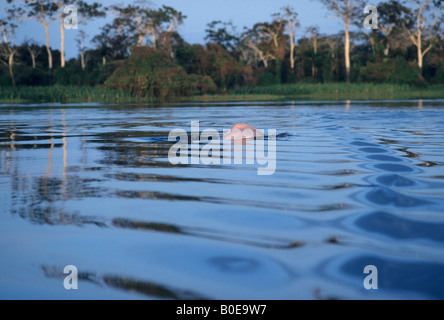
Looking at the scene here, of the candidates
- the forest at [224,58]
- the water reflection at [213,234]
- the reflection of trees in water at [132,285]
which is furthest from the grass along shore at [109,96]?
the reflection of trees in water at [132,285]

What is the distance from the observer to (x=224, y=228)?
2543mm

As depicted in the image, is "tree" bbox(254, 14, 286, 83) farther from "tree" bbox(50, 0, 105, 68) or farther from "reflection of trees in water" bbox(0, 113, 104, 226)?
"reflection of trees in water" bbox(0, 113, 104, 226)

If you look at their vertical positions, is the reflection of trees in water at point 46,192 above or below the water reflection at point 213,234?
above

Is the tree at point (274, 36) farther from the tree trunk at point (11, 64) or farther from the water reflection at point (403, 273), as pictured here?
the water reflection at point (403, 273)

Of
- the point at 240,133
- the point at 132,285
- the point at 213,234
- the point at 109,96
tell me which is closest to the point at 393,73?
the point at 109,96

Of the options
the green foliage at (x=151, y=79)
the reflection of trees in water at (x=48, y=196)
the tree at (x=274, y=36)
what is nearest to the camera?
the reflection of trees in water at (x=48, y=196)

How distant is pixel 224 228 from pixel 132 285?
76 cm

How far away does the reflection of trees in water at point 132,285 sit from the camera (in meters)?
1.79

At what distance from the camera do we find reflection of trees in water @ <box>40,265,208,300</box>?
179cm

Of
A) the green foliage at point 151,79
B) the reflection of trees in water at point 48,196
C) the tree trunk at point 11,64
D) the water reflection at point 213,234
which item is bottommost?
the water reflection at point 213,234

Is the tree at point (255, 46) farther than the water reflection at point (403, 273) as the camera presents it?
Yes

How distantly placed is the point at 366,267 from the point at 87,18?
45976 mm

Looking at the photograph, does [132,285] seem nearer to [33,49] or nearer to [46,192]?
[46,192]

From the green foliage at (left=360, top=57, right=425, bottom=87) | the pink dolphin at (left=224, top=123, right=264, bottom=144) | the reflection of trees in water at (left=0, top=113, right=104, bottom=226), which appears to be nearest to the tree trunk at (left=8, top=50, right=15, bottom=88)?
the green foliage at (left=360, top=57, right=425, bottom=87)
